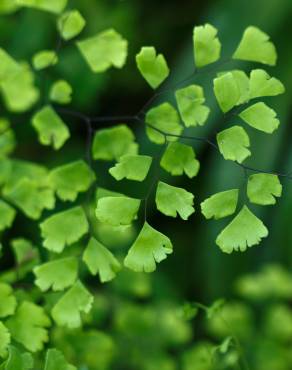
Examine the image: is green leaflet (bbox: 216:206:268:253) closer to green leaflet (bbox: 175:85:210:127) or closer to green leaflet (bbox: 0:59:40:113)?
green leaflet (bbox: 175:85:210:127)

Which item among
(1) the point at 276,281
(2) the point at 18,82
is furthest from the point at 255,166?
(2) the point at 18,82

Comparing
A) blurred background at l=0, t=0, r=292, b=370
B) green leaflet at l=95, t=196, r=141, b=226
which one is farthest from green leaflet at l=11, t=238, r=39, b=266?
blurred background at l=0, t=0, r=292, b=370

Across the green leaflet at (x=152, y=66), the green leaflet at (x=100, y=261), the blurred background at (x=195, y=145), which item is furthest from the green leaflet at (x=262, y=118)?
the blurred background at (x=195, y=145)

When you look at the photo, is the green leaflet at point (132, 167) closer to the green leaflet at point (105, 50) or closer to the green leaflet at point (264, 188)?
the green leaflet at point (264, 188)

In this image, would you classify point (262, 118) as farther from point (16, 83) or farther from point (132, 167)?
point (16, 83)

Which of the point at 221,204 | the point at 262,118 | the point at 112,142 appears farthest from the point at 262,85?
the point at 112,142

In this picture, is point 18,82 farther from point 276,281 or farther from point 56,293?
point 276,281
